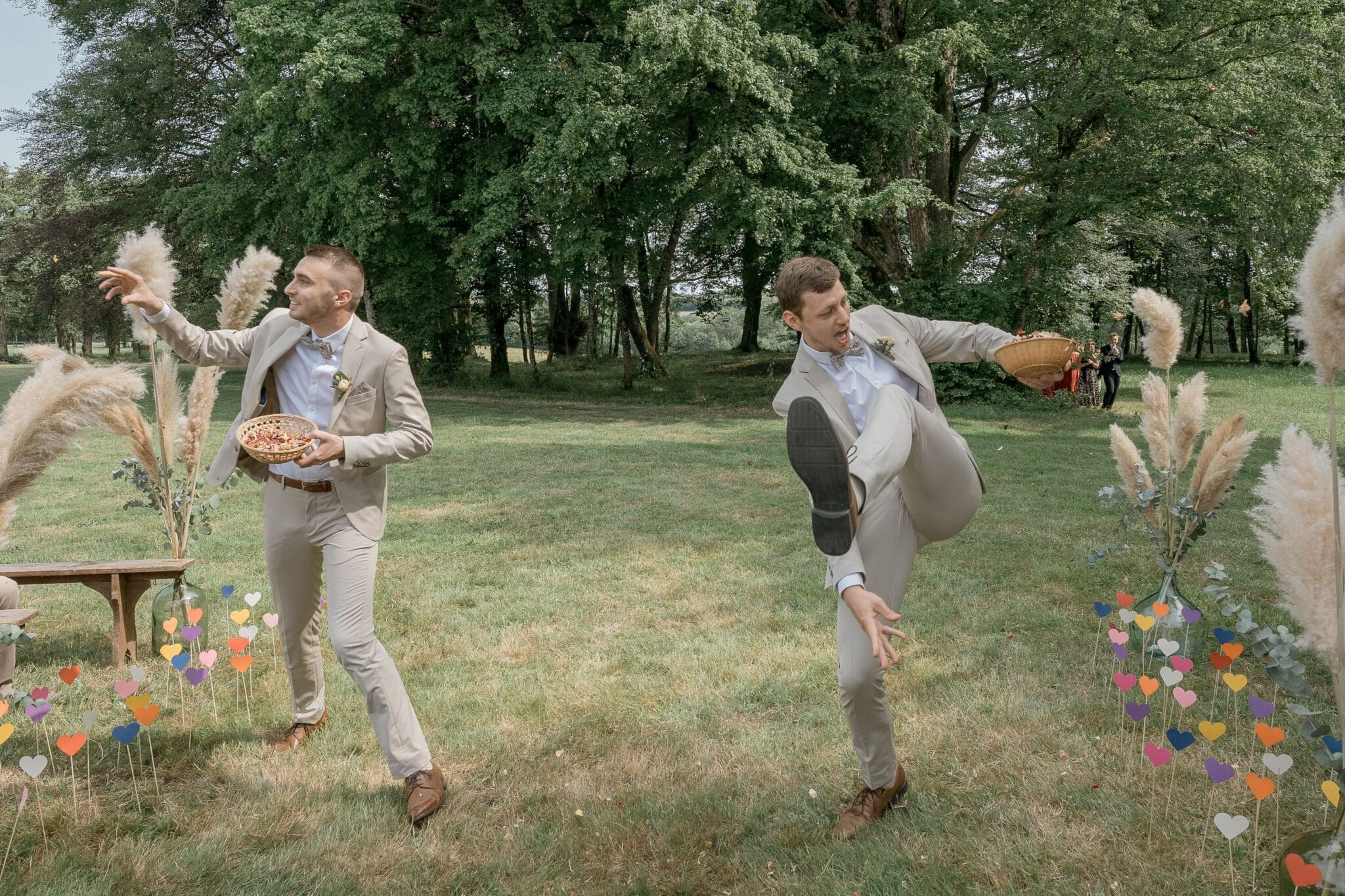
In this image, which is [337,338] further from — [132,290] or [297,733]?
[297,733]

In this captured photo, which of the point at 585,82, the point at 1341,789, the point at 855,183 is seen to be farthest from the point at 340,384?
the point at 585,82

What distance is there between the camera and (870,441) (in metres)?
3.07

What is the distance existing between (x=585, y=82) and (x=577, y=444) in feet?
32.0

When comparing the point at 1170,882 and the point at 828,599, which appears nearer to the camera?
the point at 1170,882

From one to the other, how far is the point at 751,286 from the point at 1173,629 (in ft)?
79.8

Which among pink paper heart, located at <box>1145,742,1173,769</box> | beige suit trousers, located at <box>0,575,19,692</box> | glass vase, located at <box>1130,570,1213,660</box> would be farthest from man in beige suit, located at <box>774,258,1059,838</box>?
beige suit trousers, located at <box>0,575,19,692</box>

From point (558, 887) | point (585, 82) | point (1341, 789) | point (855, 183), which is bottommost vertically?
point (558, 887)

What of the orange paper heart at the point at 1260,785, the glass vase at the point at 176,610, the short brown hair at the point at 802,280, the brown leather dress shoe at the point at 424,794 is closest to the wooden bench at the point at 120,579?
the glass vase at the point at 176,610

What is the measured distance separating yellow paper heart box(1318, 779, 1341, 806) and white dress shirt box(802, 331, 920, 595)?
178cm

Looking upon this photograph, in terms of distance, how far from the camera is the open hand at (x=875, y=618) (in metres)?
2.73

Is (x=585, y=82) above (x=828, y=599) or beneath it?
above

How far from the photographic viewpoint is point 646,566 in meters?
7.89

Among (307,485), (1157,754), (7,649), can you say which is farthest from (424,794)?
(1157,754)

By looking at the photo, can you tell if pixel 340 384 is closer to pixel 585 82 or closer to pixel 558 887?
pixel 558 887
